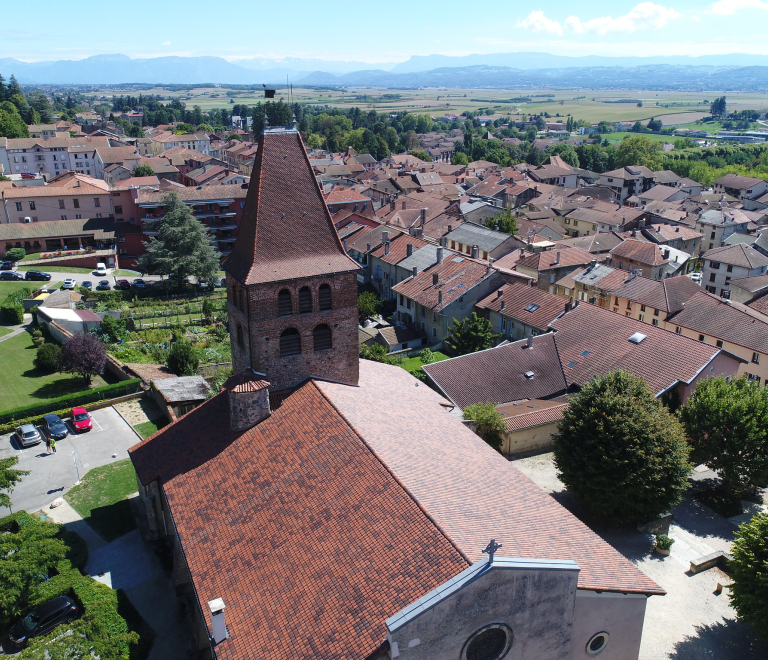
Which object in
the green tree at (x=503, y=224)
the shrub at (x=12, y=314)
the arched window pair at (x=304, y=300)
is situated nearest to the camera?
the arched window pair at (x=304, y=300)

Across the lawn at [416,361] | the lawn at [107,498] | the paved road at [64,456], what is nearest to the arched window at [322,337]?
the lawn at [107,498]

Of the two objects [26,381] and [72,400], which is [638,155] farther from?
[72,400]

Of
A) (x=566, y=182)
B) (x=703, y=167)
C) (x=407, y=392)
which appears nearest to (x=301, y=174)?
(x=407, y=392)

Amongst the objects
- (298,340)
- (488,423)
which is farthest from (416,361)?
(298,340)

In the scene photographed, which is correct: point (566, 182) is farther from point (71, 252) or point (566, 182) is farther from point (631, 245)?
point (71, 252)

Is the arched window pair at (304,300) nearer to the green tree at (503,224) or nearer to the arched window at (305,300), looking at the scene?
the arched window at (305,300)

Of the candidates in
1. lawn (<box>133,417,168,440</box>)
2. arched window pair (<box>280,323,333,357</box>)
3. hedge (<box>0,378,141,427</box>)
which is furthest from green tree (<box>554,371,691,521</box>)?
hedge (<box>0,378,141,427</box>)
